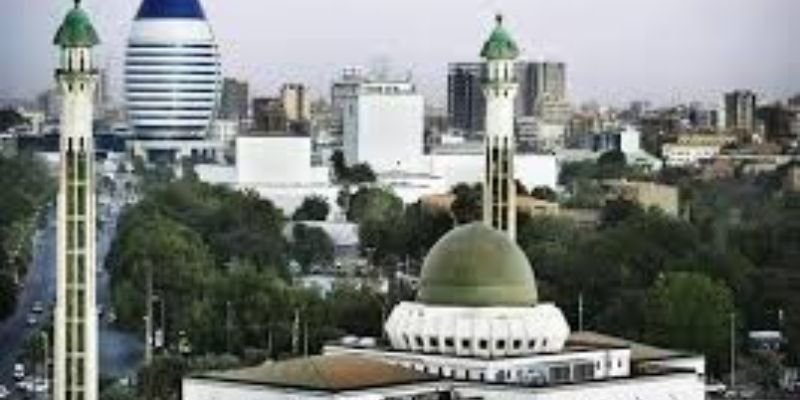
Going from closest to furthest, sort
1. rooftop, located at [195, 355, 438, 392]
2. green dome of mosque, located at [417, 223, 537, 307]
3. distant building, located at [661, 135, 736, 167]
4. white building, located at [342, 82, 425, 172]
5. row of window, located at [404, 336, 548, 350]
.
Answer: rooftop, located at [195, 355, 438, 392], row of window, located at [404, 336, 548, 350], green dome of mosque, located at [417, 223, 537, 307], white building, located at [342, 82, 425, 172], distant building, located at [661, 135, 736, 167]

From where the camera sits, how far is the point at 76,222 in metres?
16.2

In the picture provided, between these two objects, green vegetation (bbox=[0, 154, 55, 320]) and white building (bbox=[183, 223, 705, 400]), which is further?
green vegetation (bbox=[0, 154, 55, 320])

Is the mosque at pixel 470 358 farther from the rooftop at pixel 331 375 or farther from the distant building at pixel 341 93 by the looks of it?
the distant building at pixel 341 93

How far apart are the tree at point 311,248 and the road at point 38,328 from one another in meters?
3.05

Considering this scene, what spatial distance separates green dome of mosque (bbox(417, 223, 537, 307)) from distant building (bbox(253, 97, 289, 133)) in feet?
180

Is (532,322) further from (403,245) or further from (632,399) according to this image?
(403,245)

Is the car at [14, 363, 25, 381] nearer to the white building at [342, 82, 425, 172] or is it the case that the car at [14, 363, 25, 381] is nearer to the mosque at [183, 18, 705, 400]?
the mosque at [183, 18, 705, 400]

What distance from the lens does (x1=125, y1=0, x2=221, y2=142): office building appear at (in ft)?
241

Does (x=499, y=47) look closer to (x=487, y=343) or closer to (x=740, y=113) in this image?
(x=487, y=343)

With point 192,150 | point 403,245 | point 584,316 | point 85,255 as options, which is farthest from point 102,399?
point 192,150

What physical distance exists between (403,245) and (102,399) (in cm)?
1423

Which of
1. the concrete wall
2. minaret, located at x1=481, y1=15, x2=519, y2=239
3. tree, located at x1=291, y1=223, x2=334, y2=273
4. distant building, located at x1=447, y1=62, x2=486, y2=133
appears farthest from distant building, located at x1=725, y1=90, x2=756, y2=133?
minaret, located at x1=481, y1=15, x2=519, y2=239

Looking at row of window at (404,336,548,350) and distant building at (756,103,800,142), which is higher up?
distant building at (756,103,800,142)

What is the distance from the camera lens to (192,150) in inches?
2817
